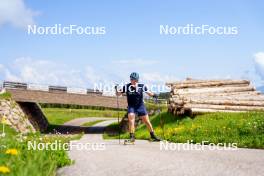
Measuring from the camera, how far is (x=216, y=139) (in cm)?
1584

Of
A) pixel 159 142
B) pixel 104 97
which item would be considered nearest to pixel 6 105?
pixel 104 97

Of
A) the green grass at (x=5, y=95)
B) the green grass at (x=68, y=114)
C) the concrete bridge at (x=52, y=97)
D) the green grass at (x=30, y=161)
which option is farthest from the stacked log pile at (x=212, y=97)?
the green grass at (x=68, y=114)

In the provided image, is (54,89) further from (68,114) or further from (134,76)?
(134,76)

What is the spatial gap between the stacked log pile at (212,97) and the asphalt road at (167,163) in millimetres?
10738

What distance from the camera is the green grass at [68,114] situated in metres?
66.6

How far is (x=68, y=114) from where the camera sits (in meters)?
74.1

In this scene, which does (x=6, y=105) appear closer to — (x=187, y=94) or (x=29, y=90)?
(x=29, y=90)

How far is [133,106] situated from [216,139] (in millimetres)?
2758

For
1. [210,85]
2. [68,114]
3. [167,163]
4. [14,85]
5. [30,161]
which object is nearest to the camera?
[30,161]

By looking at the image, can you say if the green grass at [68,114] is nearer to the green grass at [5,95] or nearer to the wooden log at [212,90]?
the green grass at [5,95]

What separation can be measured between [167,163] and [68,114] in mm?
64719

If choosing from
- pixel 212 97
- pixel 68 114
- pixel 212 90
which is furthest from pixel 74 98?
pixel 212 97

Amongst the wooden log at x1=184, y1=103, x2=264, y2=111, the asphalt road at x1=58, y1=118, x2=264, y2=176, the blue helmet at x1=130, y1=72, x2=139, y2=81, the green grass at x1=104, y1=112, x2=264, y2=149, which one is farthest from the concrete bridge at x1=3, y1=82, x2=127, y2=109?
the asphalt road at x1=58, y1=118, x2=264, y2=176

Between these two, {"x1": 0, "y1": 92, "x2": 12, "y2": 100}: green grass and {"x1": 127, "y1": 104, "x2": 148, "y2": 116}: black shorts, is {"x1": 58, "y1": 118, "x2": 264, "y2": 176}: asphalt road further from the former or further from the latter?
{"x1": 0, "y1": 92, "x2": 12, "y2": 100}: green grass
